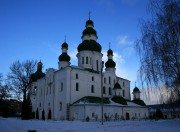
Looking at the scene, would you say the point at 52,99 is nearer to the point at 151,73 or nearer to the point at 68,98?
the point at 68,98

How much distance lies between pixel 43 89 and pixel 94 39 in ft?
58.0

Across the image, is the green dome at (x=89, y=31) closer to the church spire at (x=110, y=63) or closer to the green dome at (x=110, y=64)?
the church spire at (x=110, y=63)

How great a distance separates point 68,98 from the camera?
40281mm

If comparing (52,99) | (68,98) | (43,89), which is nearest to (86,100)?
(68,98)

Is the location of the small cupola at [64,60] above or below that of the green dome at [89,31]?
below

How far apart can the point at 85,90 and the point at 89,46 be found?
11.0 m

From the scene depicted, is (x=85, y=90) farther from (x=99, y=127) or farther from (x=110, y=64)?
(x=99, y=127)

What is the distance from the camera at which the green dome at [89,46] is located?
159ft

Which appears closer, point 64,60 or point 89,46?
point 89,46

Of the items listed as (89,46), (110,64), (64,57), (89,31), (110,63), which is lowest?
(110,64)

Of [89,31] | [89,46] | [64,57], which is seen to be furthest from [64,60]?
[89,31]

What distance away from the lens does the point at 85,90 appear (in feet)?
144

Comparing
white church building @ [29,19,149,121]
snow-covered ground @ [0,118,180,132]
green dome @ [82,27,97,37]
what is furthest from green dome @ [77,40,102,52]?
snow-covered ground @ [0,118,180,132]

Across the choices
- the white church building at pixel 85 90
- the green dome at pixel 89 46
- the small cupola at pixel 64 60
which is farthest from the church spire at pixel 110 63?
the small cupola at pixel 64 60
